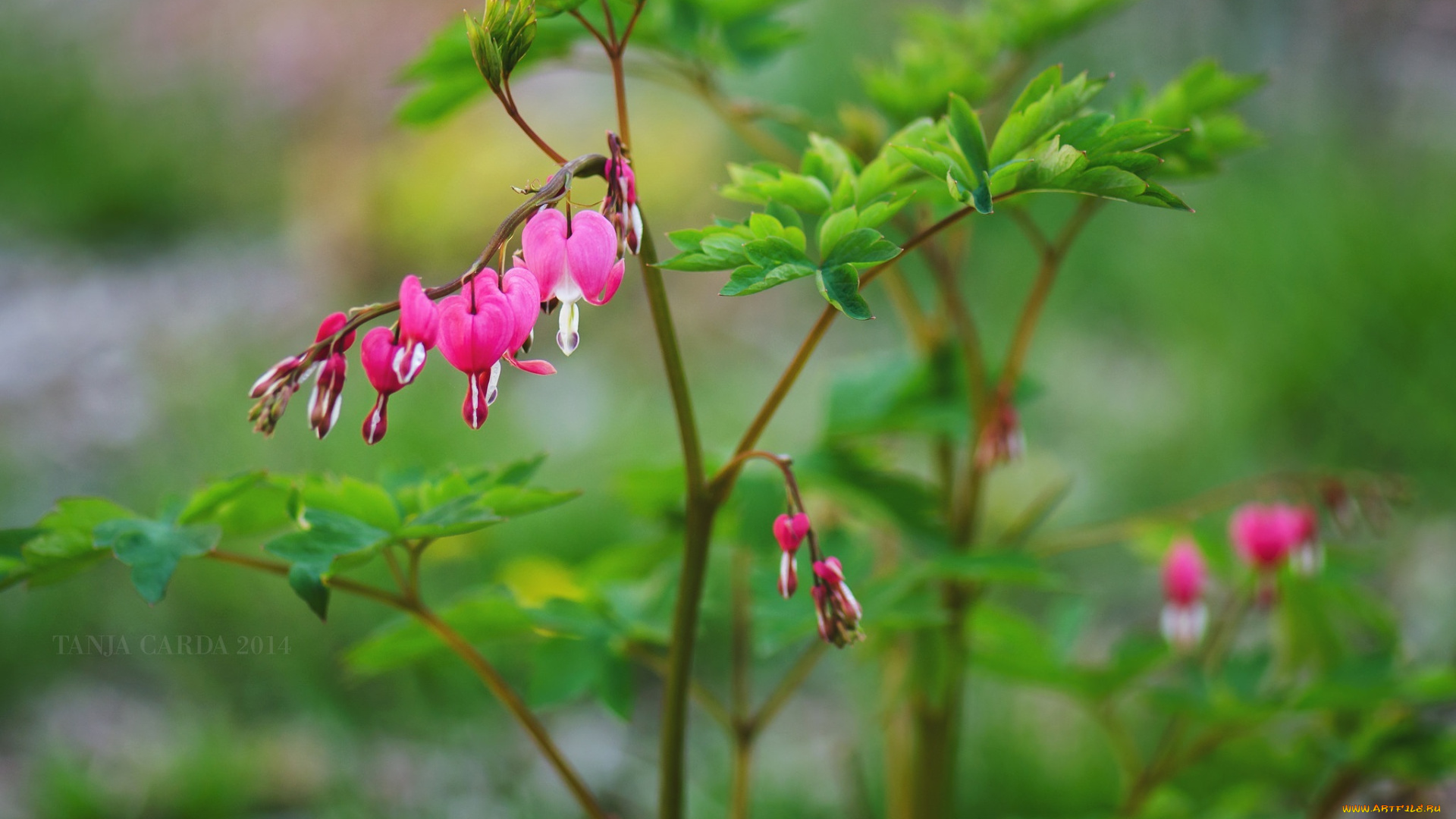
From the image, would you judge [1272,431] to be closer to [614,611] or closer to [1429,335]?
[1429,335]

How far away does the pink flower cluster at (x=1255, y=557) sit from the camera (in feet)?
4.20

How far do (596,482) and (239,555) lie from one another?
9.34ft

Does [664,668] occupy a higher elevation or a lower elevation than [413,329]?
lower

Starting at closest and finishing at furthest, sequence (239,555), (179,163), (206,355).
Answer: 1. (239,555)
2. (206,355)
3. (179,163)

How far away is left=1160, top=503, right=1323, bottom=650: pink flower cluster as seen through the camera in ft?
4.20

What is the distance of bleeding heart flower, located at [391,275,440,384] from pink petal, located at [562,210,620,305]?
10cm

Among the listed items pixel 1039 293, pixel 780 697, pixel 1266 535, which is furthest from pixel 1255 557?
pixel 780 697

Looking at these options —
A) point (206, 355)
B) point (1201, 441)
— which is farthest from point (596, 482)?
point (1201, 441)

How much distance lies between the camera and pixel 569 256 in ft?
2.23

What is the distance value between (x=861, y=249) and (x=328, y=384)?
1.25ft

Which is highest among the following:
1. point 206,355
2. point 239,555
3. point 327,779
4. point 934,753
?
point 206,355

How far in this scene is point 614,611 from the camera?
1.16 meters

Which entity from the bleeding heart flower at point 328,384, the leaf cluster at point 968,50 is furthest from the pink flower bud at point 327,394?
the leaf cluster at point 968,50

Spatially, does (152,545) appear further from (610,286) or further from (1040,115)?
(1040,115)
